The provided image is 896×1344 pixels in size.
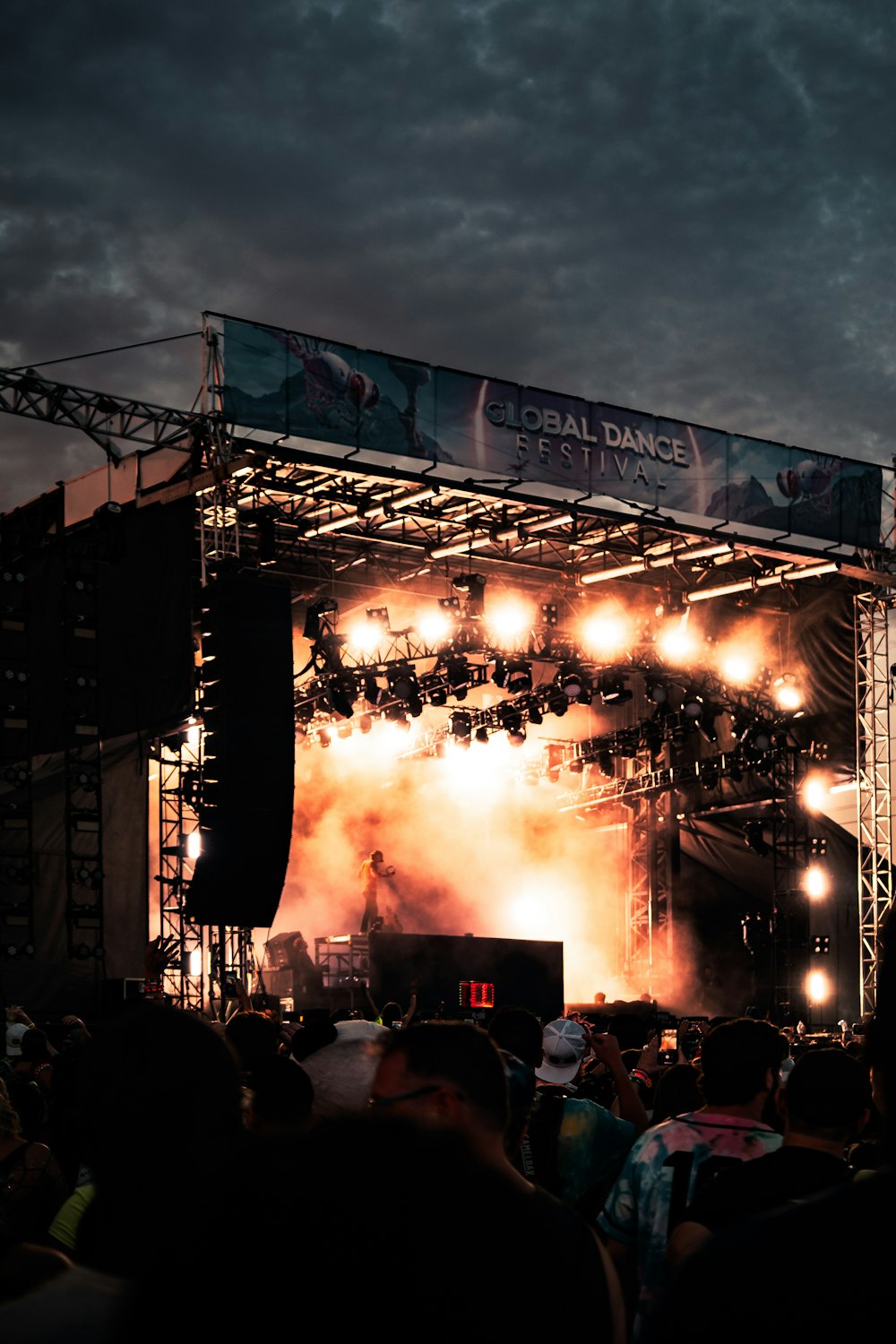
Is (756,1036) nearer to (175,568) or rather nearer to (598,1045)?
(598,1045)

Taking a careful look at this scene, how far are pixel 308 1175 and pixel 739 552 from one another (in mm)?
22134

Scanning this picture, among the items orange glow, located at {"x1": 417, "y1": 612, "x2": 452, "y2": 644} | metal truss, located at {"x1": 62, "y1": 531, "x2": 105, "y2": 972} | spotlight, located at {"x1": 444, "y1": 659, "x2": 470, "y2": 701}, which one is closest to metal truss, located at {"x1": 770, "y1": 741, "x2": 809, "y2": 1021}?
spotlight, located at {"x1": 444, "y1": 659, "x2": 470, "y2": 701}

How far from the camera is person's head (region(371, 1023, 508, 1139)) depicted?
222 centimetres

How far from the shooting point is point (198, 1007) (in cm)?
1744

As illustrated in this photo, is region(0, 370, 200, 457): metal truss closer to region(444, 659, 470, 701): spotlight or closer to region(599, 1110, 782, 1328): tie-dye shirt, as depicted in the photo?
region(444, 659, 470, 701): spotlight

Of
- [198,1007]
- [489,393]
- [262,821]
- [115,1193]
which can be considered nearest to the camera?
[115,1193]

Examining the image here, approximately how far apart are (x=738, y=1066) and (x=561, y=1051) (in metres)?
1.80

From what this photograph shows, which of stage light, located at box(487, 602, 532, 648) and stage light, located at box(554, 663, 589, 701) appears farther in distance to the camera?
stage light, located at box(554, 663, 589, 701)

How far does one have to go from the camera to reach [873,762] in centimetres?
2184

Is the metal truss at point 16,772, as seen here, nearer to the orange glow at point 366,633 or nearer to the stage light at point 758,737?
the orange glow at point 366,633

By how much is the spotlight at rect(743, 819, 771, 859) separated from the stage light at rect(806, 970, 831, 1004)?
1.93 metres

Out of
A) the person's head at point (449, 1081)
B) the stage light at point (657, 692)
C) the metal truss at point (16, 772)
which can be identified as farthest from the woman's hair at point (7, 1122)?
the stage light at point (657, 692)

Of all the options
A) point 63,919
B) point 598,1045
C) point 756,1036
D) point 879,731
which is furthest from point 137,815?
point 756,1036

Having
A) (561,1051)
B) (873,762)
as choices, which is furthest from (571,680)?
(561,1051)
